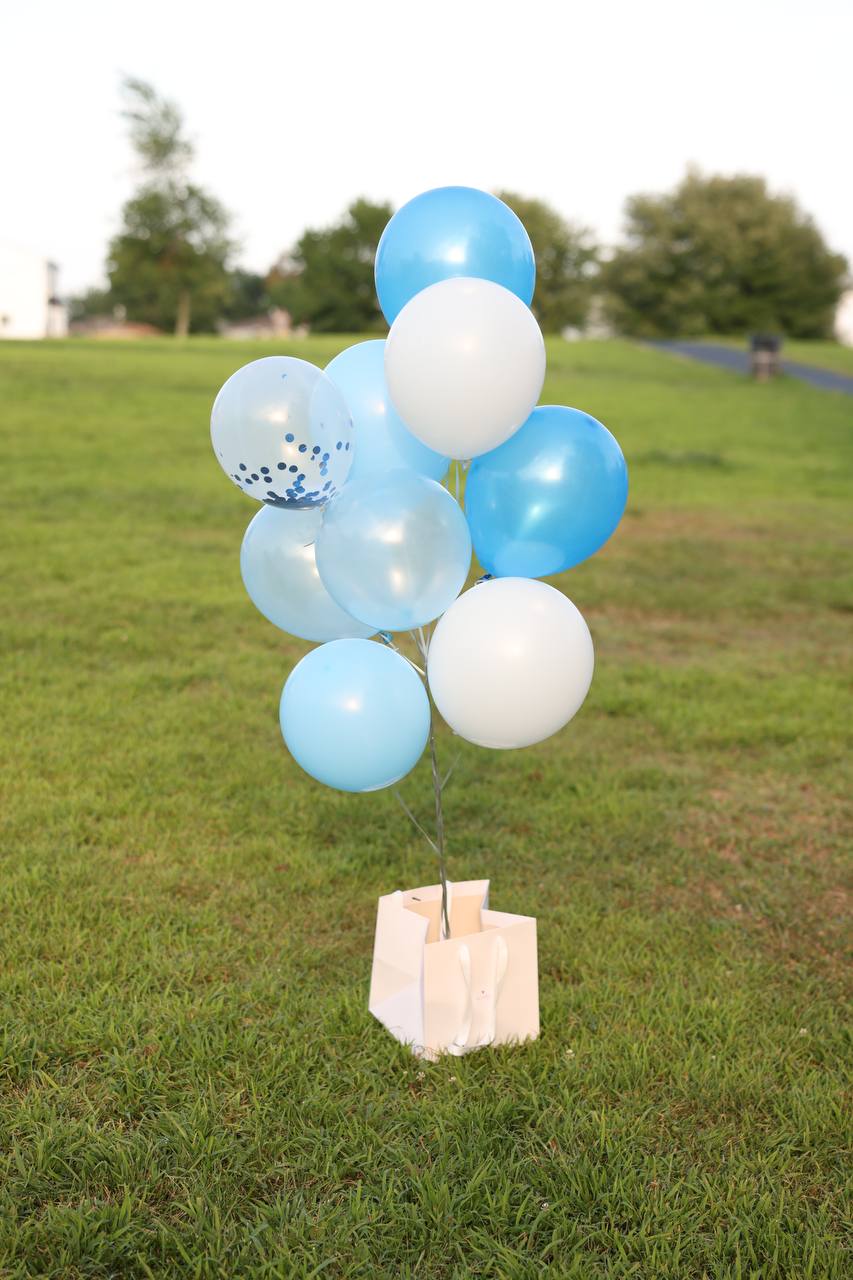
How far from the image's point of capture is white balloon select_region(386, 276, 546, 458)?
2.32 meters

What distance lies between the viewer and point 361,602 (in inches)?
101

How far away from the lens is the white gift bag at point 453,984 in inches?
109

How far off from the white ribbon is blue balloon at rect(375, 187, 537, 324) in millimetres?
1615

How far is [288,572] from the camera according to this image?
2809 millimetres

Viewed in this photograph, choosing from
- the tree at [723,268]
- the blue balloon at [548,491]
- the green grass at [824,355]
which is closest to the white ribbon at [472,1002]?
the blue balloon at [548,491]

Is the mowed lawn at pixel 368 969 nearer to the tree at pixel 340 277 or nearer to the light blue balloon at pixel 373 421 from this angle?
the light blue balloon at pixel 373 421

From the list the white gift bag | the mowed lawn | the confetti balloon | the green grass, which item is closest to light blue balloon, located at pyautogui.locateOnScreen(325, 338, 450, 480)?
the confetti balloon

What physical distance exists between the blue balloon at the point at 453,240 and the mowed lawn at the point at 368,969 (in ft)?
6.12

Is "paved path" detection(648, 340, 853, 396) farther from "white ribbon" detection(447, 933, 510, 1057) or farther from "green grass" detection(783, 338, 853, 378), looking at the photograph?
"white ribbon" detection(447, 933, 510, 1057)

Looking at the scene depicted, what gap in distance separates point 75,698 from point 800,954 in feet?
11.0

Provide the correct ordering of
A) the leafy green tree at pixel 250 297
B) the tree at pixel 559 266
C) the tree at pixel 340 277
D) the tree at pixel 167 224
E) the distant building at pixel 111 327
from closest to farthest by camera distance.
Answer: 1. the tree at pixel 167 224
2. the tree at pixel 559 266
3. the tree at pixel 340 277
4. the distant building at pixel 111 327
5. the leafy green tree at pixel 250 297

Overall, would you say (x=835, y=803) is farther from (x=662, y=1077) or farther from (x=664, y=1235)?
(x=664, y=1235)

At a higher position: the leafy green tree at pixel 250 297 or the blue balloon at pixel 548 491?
the blue balloon at pixel 548 491

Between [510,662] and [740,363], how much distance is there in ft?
87.6
